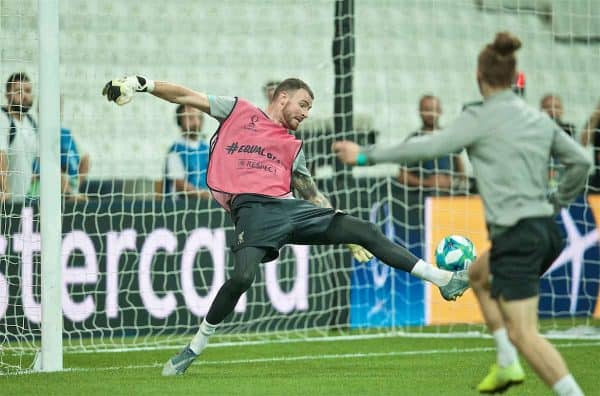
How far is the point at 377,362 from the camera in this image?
30.2 feet

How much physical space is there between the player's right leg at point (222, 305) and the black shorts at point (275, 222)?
13 centimetres

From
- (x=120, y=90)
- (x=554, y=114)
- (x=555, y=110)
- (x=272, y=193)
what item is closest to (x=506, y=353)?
(x=272, y=193)

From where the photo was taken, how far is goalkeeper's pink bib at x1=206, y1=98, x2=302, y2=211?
853cm

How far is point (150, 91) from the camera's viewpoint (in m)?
7.94

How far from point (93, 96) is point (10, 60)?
320 cm

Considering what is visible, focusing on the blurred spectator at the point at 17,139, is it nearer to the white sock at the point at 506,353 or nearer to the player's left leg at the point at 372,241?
the player's left leg at the point at 372,241

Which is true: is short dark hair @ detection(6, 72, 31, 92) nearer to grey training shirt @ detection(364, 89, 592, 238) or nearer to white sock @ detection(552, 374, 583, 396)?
grey training shirt @ detection(364, 89, 592, 238)

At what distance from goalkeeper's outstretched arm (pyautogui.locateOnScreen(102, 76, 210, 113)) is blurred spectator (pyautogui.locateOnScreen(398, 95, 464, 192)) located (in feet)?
15.5

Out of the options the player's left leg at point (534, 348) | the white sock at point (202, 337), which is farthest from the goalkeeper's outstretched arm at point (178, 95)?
the player's left leg at point (534, 348)

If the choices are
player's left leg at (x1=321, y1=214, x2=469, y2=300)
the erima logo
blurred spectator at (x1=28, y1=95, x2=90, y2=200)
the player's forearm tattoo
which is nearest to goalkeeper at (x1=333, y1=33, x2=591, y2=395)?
player's left leg at (x1=321, y1=214, x2=469, y2=300)

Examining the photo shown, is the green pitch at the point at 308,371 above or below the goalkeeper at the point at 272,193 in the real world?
below

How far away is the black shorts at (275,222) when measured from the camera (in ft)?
27.5

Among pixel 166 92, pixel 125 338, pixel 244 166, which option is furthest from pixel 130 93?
pixel 125 338

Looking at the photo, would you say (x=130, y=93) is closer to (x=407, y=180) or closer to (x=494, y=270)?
(x=494, y=270)
